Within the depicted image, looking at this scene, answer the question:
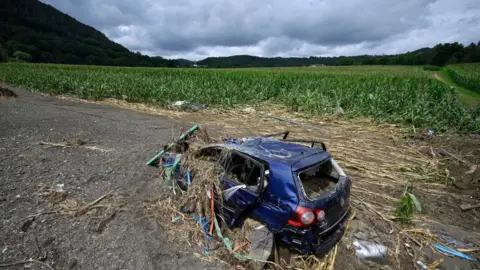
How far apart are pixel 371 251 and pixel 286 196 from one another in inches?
64.3

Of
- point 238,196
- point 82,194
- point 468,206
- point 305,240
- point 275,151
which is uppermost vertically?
point 275,151

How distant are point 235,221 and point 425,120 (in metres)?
8.51

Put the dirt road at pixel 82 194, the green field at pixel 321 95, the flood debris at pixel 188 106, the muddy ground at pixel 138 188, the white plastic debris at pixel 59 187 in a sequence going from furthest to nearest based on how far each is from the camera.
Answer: the flood debris at pixel 188 106 < the green field at pixel 321 95 < the white plastic debris at pixel 59 187 < the muddy ground at pixel 138 188 < the dirt road at pixel 82 194

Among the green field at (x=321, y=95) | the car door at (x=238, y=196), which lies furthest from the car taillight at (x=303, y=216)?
the green field at (x=321, y=95)

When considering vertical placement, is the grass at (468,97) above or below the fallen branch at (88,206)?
below

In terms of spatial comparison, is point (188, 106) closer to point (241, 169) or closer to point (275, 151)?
point (241, 169)

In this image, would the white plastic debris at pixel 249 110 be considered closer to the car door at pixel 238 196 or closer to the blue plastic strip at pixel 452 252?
the car door at pixel 238 196

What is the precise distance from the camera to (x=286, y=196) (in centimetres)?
288

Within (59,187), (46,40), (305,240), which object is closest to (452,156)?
(305,240)

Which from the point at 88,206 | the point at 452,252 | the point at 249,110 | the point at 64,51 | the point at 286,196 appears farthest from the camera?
the point at 64,51

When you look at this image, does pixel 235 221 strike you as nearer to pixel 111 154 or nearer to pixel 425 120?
pixel 111 154

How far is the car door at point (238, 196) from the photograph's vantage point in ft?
10.3

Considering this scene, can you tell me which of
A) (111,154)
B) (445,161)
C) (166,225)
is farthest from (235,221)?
(445,161)

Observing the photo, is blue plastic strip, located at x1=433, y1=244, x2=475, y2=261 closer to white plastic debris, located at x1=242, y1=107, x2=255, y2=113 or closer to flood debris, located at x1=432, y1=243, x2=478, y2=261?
flood debris, located at x1=432, y1=243, x2=478, y2=261
